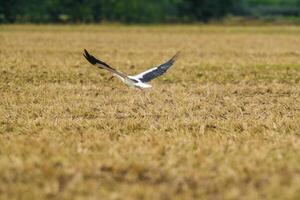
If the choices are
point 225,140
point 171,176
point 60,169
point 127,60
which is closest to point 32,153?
point 60,169

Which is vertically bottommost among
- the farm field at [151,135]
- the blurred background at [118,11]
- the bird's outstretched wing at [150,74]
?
the blurred background at [118,11]

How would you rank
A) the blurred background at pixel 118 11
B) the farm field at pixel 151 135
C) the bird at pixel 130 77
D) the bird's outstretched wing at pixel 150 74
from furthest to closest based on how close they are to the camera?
the blurred background at pixel 118 11
the bird's outstretched wing at pixel 150 74
the bird at pixel 130 77
the farm field at pixel 151 135

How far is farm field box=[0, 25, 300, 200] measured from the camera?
535cm

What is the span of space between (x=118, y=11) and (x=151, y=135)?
5655cm

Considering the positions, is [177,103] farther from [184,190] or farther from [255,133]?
[184,190]

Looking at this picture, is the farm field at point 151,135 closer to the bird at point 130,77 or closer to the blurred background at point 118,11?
the bird at point 130,77

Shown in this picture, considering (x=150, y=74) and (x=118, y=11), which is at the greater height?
(x=150, y=74)

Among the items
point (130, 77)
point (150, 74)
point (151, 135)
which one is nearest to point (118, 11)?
point (150, 74)

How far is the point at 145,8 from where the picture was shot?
6575cm

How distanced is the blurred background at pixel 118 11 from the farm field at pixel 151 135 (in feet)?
144

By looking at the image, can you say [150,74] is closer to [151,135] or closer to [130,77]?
[130,77]

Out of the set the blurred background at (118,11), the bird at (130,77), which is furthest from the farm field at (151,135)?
the blurred background at (118,11)

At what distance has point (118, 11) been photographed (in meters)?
63.6

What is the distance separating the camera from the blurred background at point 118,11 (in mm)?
59688
